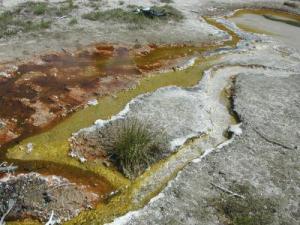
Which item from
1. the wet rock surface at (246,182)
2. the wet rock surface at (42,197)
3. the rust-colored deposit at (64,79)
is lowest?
the rust-colored deposit at (64,79)

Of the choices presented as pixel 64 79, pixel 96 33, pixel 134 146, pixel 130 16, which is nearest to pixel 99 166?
pixel 134 146

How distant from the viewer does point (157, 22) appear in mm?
27797

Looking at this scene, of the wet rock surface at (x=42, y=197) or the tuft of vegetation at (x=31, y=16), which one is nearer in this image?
the wet rock surface at (x=42, y=197)

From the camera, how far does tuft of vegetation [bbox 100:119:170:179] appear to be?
1354cm

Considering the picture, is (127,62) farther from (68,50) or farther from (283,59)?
(283,59)

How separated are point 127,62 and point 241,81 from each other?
5.70 m

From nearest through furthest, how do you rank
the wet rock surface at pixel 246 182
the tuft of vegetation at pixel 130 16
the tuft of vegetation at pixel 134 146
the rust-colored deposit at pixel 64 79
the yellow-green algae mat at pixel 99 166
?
1. the wet rock surface at pixel 246 182
2. the yellow-green algae mat at pixel 99 166
3. the tuft of vegetation at pixel 134 146
4. the rust-colored deposit at pixel 64 79
5. the tuft of vegetation at pixel 130 16

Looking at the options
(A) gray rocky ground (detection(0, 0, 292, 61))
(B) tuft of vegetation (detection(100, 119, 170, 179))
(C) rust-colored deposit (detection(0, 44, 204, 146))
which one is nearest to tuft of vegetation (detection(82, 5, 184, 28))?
(A) gray rocky ground (detection(0, 0, 292, 61))

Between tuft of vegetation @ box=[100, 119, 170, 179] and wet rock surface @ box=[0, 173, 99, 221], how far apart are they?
1519 mm

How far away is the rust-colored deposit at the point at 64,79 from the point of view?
54.2ft

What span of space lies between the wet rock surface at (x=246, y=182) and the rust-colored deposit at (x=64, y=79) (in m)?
5.86

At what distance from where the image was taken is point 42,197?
1195 cm

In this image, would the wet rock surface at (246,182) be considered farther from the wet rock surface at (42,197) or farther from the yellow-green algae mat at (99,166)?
the wet rock surface at (42,197)

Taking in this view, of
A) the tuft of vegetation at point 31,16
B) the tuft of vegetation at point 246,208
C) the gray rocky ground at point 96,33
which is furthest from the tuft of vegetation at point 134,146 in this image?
the tuft of vegetation at point 31,16
